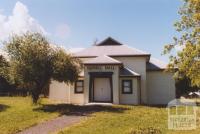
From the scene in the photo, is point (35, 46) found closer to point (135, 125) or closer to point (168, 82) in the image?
point (135, 125)

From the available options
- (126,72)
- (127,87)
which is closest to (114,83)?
(127,87)

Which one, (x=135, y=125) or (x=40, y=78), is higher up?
(x=40, y=78)

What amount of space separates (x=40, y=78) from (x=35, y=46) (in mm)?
2830

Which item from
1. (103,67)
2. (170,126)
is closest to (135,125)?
(170,126)

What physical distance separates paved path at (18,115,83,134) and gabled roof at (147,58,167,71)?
18.7 m

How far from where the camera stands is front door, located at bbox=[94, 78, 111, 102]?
35031mm

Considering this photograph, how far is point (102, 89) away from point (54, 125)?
16258 millimetres

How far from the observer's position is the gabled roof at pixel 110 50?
125 feet

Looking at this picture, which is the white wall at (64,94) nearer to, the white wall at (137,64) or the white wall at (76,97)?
the white wall at (76,97)

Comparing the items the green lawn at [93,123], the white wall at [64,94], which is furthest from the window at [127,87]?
the green lawn at [93,123]

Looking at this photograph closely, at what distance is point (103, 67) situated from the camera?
111 feet

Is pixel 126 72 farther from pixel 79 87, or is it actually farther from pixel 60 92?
pixel 60 92

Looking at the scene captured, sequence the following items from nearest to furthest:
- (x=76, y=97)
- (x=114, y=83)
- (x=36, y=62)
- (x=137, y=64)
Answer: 1. (x=36, y=62)
2. (x=114, y=83)
3. (x=76, y=97)
4. (x=137, y=64)

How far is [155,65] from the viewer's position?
132ft
